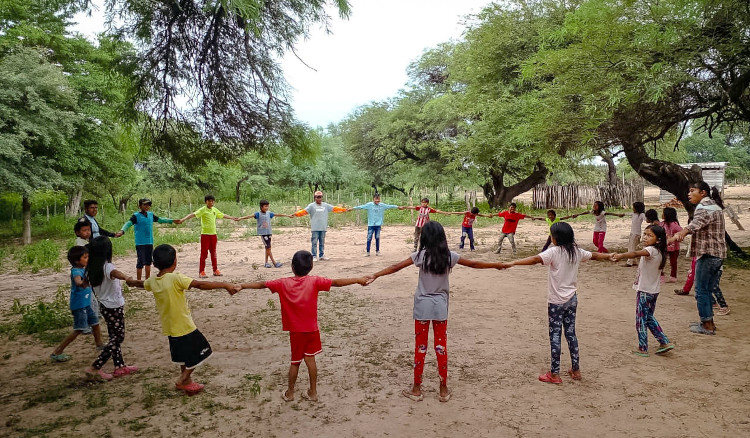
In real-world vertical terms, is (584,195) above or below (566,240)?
above

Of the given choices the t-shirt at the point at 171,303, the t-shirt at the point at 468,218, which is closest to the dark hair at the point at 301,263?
the t-shirt at the point at 171,303

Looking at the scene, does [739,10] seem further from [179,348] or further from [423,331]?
[179,348]

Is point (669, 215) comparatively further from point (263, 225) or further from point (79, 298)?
point (79, 298)

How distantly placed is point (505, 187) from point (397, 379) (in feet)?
82.7

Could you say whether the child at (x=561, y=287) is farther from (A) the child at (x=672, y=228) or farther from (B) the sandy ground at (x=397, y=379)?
(A) the child at (x=672, y=228)

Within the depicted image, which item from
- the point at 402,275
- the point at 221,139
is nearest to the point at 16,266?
the point at 221,139

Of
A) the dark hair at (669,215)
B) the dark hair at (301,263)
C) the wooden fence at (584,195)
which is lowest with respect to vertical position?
the dark hair at (301,263)

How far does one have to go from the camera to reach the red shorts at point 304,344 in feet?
13.0

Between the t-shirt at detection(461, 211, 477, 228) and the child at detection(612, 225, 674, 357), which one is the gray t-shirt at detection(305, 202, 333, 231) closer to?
the t-shirt at detection(461, 211, 477, 228)

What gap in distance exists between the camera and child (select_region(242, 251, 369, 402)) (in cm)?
391

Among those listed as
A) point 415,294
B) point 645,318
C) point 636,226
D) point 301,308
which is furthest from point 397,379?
point 636,226

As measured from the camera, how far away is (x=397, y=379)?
4.55 metres

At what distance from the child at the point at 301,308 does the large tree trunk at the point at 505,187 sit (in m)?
23.6

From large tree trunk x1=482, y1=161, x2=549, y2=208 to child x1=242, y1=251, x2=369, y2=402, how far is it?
931 inches
